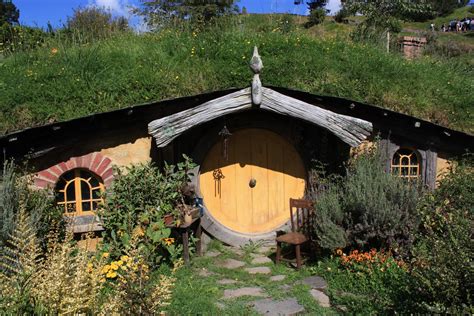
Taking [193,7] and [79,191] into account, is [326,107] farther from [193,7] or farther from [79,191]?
[193,7]

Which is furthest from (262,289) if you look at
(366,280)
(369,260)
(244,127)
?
(244,127)

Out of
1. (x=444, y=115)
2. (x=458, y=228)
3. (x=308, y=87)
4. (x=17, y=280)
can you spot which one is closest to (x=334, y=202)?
(x=458, y=228)

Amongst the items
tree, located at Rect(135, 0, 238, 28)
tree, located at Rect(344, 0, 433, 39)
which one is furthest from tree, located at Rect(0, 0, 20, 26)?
tree, located at Rect(344, 0, 433, 39)

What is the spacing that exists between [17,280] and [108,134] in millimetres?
3879

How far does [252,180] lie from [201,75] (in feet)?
6.81

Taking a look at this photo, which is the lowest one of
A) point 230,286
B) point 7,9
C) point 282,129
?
point 230,286

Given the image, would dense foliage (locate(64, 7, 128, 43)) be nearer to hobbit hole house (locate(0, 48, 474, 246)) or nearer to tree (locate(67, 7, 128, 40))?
tree (locate(67, 7, 128, 40))

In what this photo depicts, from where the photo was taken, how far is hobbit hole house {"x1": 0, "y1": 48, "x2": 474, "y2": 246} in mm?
6055

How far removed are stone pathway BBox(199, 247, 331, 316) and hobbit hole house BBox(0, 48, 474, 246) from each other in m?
0.55

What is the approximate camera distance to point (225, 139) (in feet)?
22.2

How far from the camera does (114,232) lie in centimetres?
584

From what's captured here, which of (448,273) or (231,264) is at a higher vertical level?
(448,273)

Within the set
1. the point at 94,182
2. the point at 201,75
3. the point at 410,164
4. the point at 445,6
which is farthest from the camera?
the point at 445,6

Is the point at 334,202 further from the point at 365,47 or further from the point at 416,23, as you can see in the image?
the point at 416,23
